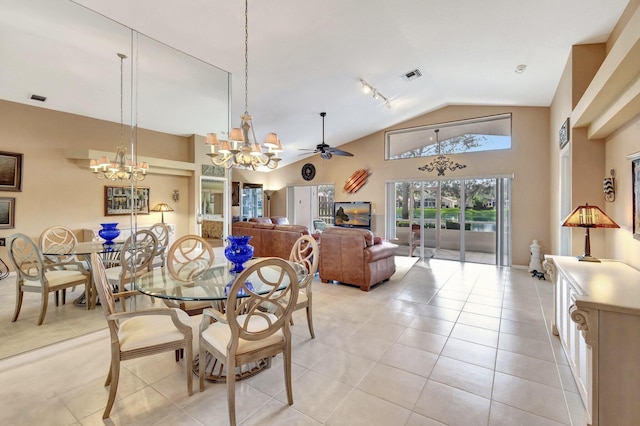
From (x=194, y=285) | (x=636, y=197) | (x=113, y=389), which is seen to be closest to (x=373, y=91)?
(x=636, y=197)

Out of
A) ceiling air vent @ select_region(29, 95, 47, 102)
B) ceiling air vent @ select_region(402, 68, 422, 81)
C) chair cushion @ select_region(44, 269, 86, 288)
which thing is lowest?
chair cushion @ select_region(44, 269, 86, 288)

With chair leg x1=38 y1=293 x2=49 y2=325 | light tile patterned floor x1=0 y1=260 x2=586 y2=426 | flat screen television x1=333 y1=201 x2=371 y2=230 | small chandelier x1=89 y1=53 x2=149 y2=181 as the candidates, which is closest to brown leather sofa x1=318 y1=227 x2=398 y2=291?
light tile patterned floor x1=0 y1=260 x2=586 y2=426

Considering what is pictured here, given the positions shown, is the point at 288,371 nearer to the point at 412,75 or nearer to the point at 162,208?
the point at 162,208

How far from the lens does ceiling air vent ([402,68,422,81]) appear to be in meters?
4.93

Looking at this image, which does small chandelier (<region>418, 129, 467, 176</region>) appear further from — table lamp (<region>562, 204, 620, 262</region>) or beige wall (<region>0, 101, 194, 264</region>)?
beige wall (<region>0, 101, 194, 264</region>)

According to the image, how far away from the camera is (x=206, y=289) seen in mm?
2146

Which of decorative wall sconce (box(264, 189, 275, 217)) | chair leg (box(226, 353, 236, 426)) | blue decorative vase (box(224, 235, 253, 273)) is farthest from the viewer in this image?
decorative wall sconce (box(264, 189, 275, 217))

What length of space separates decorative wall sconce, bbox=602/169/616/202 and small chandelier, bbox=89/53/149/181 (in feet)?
16.9

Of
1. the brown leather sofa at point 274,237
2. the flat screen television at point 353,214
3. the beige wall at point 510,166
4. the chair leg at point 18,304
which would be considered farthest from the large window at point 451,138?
the chair leg at point 18,304

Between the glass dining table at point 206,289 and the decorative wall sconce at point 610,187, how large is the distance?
10.3ft

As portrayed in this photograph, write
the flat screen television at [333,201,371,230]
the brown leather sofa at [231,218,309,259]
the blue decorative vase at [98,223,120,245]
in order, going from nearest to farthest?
the blue decorative vase at [98,223,120,245] < the brown leather sofa at [231,218,309,259] < the flat screen television at [333,201,371,230]

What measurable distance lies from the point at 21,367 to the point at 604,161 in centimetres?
598

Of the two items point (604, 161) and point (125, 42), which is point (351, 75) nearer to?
point (125, 42)

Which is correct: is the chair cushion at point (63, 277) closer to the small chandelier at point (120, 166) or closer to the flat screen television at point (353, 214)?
the small chandelier at point (120, 166)
